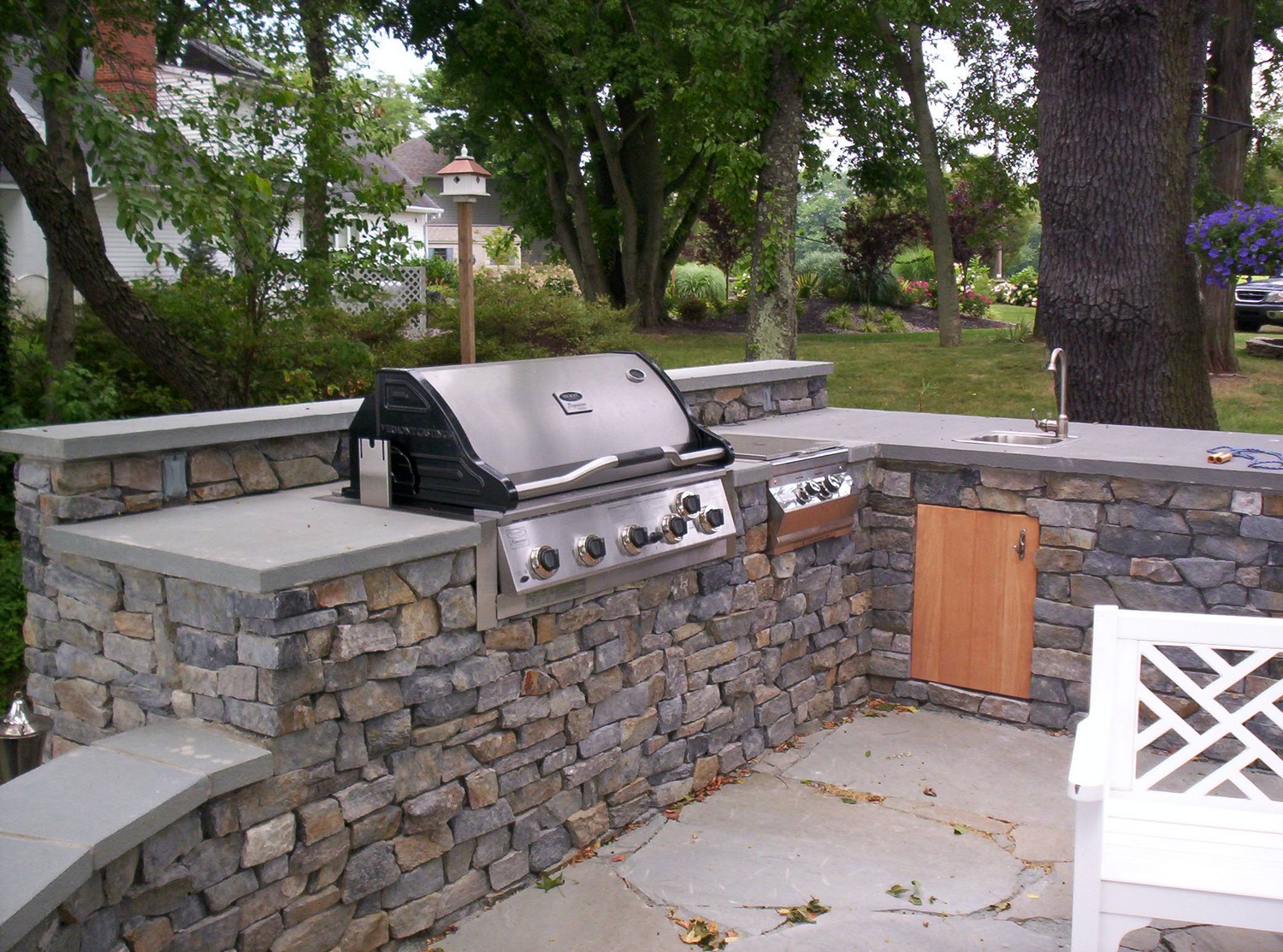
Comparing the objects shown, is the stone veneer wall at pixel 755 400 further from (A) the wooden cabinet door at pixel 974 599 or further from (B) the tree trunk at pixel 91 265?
(B) the tree trunk at pixel 91 265

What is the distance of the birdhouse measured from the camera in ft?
20.0

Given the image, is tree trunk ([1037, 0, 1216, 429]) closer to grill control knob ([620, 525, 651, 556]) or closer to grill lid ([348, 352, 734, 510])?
grill lid ([348, 352, 734, 510])

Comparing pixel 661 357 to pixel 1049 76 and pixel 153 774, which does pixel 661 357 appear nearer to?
pixel 1049 76

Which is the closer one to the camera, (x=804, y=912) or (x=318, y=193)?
(x=804, y=912)

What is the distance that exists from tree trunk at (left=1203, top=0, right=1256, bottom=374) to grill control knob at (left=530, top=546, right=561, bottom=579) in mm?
9148

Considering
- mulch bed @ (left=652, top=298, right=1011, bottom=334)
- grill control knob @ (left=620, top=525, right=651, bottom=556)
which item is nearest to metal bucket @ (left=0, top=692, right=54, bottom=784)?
grill control knob @ (left=620, top=525, right=651, bottom=556)

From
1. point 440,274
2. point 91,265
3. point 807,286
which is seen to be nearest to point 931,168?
point 807,286

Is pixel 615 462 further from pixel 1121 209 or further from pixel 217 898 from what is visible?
pixel 1121 209

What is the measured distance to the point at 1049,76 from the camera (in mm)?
5863

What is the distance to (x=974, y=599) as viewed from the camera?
15.2 feet

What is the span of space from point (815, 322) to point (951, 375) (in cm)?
641

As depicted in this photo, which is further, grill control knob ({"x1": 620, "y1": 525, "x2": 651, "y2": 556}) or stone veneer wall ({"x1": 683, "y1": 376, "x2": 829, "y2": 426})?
stone veneer wall ({"x1": 683, "y1": 376, "x2": 829, "y2": 426})

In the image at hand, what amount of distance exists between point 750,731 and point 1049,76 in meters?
3.76

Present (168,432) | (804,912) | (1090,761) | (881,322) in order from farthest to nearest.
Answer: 1. (881,322)
2. (804,912)
3. (168,432)
4. (1090,761)
